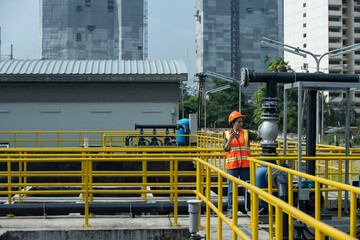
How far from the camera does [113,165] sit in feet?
61.2

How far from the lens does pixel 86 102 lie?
2758 centimetres

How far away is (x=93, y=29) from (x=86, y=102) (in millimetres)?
115167

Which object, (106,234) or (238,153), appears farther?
(238,153)

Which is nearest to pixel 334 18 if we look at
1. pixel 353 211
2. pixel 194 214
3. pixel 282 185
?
pixel 282 185

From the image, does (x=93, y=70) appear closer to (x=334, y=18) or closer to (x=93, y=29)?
(x=334, y=18)

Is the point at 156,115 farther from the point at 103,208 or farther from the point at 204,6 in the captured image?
the point at 204,6

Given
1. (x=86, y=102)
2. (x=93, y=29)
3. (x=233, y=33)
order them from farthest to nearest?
1. (x=233, y=33)
2. (x=93, y=29)
3. (x=86, y=102)

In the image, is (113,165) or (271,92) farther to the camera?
(113,165)

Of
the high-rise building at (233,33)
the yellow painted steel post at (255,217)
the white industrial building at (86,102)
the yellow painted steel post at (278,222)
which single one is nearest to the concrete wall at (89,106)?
the white industrial building at (86,102)

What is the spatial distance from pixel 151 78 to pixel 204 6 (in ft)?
433

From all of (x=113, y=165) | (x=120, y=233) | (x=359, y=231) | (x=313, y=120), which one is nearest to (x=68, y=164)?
(x=113, y=165)

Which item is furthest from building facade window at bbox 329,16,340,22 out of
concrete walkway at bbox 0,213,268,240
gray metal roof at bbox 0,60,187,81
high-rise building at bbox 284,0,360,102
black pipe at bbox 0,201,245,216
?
concrete walkway at bbox 0,213,268,240

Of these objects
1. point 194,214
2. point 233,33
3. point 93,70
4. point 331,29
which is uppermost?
point 233,33

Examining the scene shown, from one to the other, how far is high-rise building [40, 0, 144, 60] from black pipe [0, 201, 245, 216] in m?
124
